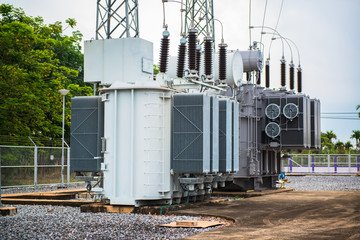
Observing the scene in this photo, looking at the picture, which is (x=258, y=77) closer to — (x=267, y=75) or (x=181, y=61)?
(x=267, y=75)

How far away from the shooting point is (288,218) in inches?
614

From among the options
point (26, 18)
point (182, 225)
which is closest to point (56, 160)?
point (26, 18)

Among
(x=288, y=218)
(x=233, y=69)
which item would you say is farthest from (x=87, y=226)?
(x=233, y=69)

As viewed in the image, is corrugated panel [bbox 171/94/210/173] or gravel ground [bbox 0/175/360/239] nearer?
gravel ground [bbox 0/175/360/239]

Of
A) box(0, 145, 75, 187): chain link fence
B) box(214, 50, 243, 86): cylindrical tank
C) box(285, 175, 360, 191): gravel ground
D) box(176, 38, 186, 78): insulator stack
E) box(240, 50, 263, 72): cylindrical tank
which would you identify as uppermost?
box(240, 50, 263, 72): cylindrical tank

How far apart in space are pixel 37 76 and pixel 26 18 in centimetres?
622

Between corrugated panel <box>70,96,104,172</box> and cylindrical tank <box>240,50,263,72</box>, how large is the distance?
40.1 ft

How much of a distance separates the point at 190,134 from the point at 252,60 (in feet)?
39.7

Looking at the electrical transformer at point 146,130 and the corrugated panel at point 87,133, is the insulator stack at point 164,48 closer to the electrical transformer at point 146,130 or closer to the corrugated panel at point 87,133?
the electrical transformer at point 146,130

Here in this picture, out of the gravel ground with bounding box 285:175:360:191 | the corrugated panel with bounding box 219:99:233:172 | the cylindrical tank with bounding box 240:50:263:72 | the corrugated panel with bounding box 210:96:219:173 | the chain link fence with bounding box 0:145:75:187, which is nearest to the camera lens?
the corrugated panel with bounding box 210:96:219:173

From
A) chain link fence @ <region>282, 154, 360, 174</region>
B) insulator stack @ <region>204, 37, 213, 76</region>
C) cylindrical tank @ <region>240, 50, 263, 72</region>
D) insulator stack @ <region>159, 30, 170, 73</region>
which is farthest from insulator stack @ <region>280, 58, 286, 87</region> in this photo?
chain link fence @ <region>282, 154, 360, 174</region>

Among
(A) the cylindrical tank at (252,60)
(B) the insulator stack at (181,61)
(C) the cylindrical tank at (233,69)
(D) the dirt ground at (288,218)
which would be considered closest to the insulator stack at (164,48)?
Answer: (B) the insulator stack at (181,61)

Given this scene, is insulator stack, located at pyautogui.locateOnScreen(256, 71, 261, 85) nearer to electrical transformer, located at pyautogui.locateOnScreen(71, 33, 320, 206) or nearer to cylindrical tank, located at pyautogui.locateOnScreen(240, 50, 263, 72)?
cylindrical tank, located at pyautogui.locateOnScreen(240, 50, 263, 72)

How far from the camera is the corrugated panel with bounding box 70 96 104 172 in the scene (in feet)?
58.1
